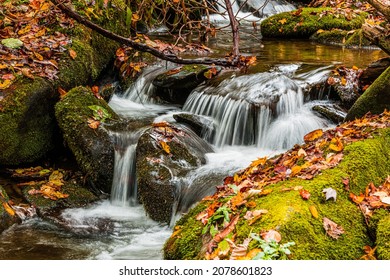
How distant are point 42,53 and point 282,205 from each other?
551 cm

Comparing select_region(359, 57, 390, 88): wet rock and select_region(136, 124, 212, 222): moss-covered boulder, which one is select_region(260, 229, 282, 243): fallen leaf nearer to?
select_region(136, 124, 212, 222): moss-covered boulder

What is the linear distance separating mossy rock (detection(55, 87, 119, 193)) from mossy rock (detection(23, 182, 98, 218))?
250mm

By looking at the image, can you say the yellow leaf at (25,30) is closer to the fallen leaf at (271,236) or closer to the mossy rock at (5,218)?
the mossy rock at (5,218)

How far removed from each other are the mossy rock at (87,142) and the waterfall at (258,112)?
171cm

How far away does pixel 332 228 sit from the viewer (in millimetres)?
3385

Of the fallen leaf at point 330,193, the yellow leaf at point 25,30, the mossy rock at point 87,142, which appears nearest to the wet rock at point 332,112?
the mossy rock at point 87,142

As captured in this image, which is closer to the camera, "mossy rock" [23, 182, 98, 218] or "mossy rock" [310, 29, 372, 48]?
"mossy rock" [23, 182, 98, 218]

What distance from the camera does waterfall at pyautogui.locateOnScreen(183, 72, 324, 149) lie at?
291 inches

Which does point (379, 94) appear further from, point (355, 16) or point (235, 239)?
point (355, 16)

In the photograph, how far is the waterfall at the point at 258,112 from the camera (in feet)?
24.3

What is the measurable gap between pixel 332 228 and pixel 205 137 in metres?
4.27

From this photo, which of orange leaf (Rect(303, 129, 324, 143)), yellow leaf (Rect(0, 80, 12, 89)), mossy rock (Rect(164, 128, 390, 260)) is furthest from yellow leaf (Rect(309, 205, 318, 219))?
yellow leaf (Rect(0, 80, 12, 89))

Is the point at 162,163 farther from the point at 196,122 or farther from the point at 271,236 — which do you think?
the point at 271,236

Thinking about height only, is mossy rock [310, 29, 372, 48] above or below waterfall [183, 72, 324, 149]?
above
